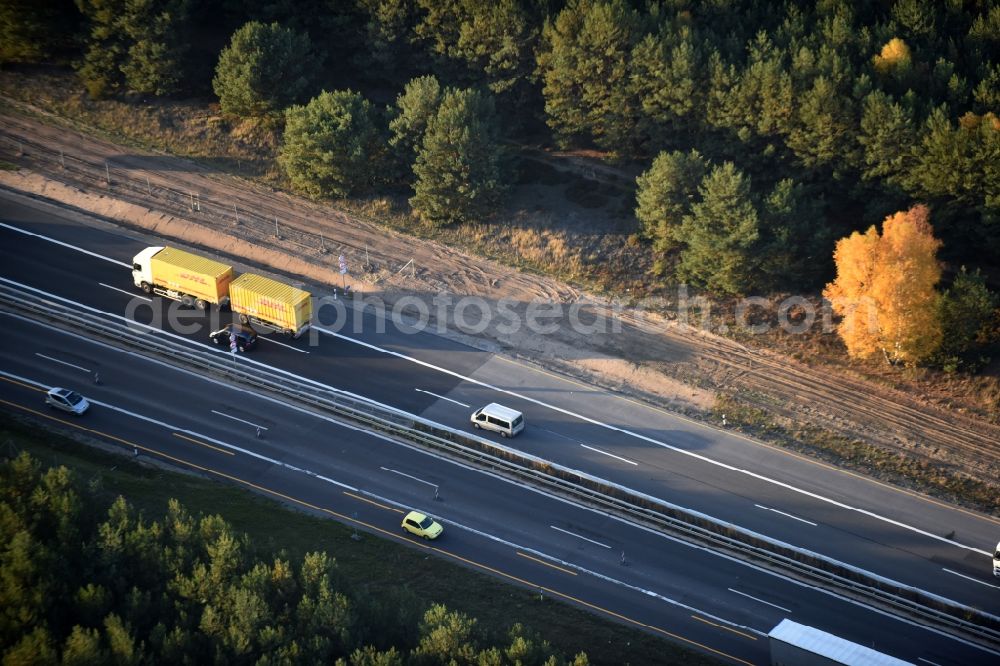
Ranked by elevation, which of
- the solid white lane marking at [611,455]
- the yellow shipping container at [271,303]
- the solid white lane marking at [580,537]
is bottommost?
the solid white lane marking at [580,537]

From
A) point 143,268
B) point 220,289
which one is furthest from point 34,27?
point 220,289

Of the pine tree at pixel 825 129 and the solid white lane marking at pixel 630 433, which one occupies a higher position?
the pine tree at pixel 825 129

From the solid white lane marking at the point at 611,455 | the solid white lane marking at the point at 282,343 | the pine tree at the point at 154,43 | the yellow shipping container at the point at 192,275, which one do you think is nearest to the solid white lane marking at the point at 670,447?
the solid white lane marking at the point at 611,455

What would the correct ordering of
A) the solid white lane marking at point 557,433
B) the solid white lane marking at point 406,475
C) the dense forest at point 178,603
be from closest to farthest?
1. the dense forest at point 178,603
2. the solid white lane marking at point 406,475
3. the solid white lane marking at point 557,433

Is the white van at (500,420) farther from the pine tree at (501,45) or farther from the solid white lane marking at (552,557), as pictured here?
the pine tree at (501,45)

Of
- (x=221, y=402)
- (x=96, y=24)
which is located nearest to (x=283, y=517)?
(x=221, y=402)

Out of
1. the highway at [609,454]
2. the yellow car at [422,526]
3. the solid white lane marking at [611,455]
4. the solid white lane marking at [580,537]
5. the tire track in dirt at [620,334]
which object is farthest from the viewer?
the tire track in dirt at [620,334]

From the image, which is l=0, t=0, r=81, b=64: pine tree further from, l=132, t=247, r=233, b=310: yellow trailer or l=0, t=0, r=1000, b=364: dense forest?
l=132, t=247, r=233, b=310: yellow trailer
